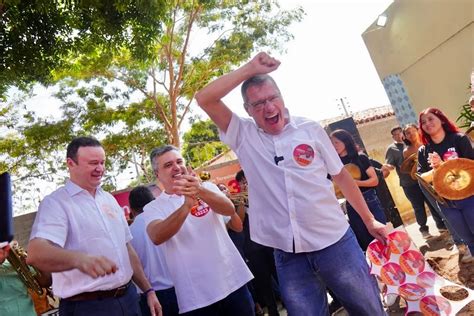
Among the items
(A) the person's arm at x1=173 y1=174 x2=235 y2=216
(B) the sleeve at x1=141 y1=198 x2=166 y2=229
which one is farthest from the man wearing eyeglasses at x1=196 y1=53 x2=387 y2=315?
(B) the sleeve at x1=141 y1=198 x2=166 y2=229

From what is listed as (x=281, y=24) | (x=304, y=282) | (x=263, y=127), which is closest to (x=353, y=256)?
(x=304, y=282)

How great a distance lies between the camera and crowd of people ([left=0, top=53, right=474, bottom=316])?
87.2 inches

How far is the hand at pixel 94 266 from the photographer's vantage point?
75.5 inches

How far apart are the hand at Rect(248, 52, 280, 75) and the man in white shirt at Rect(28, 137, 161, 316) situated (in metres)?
1.25

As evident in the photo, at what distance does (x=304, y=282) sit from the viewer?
2246mm

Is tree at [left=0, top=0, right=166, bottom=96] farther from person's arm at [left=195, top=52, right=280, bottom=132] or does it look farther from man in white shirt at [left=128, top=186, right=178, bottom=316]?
person's arm at [left=195, top=52, right=280, bottom=132]

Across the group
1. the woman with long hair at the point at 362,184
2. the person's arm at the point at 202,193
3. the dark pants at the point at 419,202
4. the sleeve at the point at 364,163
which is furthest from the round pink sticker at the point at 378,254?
the dark pants at the point at 419,202

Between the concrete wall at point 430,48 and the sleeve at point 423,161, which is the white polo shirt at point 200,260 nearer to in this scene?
the sleeve at point 423,161

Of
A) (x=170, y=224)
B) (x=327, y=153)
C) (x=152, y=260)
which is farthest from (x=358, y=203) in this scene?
(x=152, y=260)

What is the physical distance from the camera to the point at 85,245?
7.86ft

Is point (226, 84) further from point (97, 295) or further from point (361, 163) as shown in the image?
point (361, 163)

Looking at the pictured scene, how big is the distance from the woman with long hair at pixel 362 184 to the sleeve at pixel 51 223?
313 centimetres

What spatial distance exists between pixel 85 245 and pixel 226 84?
1.34m

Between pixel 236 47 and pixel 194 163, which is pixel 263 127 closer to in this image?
pixel 236 47
